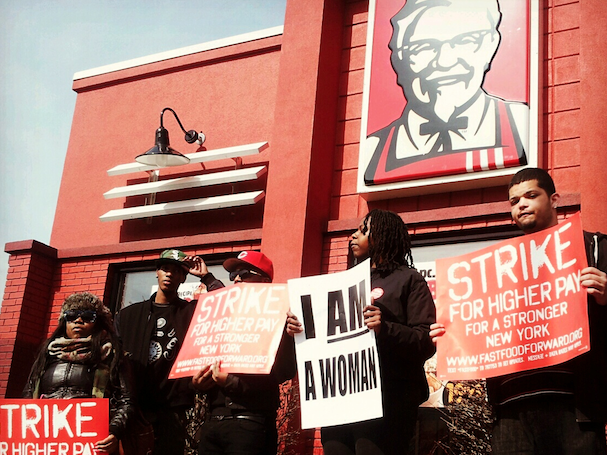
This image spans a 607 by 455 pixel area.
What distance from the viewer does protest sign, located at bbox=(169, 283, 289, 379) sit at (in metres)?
4.40

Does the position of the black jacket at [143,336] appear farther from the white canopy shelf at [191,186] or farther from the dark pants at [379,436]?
the white canopy shelf at [191,186]

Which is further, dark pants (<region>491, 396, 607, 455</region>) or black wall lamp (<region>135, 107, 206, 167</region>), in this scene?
black wall lamp (<region>135, 107, 206, 167</region>)

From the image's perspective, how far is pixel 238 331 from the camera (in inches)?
181

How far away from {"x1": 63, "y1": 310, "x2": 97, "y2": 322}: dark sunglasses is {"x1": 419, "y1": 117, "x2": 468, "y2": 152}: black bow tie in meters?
3.94

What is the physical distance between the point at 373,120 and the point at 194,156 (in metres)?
2.34

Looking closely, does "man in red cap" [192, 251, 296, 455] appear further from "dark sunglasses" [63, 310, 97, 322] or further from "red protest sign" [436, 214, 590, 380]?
"red protest sign" [436, 214, 590, 380]

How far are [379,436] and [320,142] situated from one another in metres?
5.11

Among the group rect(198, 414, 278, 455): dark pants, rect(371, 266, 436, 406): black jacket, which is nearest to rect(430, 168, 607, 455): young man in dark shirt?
rect(371, 266, 436, 406): black jacket

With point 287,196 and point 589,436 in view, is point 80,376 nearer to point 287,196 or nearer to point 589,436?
point 589,436

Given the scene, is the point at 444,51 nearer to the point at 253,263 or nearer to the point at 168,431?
the point at 253,263

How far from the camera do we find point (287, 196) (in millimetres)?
7988

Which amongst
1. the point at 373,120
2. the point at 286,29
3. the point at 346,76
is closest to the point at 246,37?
the point at 286,29

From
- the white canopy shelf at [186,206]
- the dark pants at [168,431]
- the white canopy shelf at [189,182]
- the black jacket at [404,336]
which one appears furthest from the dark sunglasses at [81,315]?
the white canopy shelf at [189,182]

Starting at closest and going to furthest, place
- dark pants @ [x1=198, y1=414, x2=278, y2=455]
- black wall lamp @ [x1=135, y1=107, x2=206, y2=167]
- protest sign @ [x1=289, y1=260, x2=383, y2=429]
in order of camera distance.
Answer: protest sign @ [x1=289, y1=260, x2=383, y2=429], dark pants @ [x1=198, y1=414, x2=278, y2=455], black wall lamp @ [x1=135, y1=107, x2=206, y2=167]
